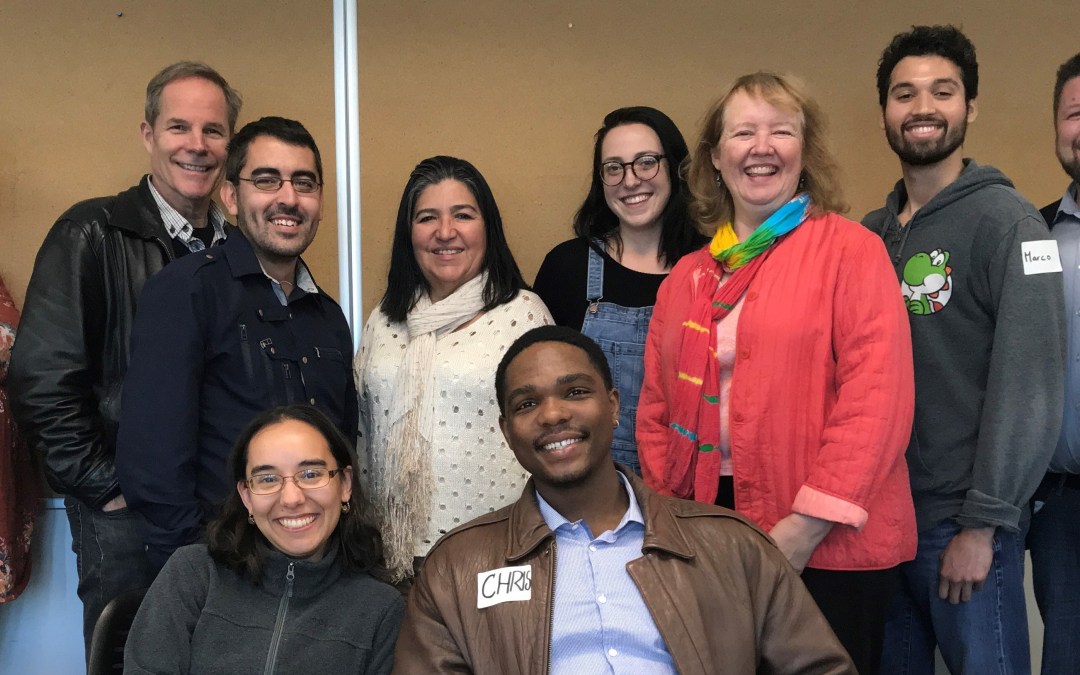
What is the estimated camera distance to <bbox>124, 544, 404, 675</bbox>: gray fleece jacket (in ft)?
6.02

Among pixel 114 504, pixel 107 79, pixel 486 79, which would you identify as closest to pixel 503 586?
pixel 114 504

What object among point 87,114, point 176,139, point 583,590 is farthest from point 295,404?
point 87,114

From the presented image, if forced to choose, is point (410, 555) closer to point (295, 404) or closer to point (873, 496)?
point (295, 404)

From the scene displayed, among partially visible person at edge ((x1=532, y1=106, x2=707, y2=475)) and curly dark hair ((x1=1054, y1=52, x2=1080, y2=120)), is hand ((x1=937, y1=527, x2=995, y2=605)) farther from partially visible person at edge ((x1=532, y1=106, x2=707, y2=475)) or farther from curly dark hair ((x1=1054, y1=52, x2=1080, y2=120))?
curly dark hair ((x1=1054, y1=52, x2=1080, y2=120))

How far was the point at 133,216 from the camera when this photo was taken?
2580mm

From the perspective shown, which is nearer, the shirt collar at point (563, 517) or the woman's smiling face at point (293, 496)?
the shirt collar at point (563, 517)

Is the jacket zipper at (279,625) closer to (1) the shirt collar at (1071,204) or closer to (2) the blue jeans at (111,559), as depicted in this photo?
(2) the blue jeans at (111,559)

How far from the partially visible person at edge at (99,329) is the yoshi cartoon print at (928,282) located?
1963 millimetres

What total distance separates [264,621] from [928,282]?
1.76 metres

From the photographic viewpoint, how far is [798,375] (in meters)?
2.03

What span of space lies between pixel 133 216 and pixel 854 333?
1934 millimetres

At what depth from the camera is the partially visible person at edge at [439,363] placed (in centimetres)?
241

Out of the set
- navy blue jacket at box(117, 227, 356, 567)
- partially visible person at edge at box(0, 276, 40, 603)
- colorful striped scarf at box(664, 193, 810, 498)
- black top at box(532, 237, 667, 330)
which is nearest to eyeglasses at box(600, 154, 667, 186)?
black top at box(532, 237, 667, 330)

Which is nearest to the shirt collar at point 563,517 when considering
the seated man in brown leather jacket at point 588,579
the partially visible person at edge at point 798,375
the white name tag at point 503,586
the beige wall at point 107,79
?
the seated man in brown leather jacket at point 588,579
